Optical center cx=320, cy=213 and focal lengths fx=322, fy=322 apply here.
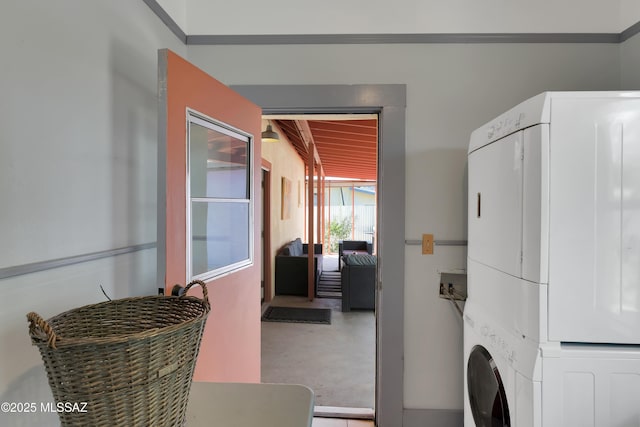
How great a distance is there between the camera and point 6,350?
862mm

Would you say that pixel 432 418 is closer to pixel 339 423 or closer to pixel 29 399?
pixel 339 423

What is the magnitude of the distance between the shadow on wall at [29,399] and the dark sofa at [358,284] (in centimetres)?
368

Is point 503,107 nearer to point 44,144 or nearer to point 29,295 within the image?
point 44,144

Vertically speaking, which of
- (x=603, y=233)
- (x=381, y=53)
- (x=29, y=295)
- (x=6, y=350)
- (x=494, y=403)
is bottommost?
(x=494, y=403)

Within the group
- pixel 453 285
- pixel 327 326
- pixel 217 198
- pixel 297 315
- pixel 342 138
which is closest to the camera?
pixel 217 198

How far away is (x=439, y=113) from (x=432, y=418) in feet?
5.75

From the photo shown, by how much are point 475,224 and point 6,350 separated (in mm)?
1688

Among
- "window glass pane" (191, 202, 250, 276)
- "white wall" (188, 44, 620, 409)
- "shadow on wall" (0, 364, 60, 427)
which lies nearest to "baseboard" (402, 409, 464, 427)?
"white wall" (188, 44, 620, 409)

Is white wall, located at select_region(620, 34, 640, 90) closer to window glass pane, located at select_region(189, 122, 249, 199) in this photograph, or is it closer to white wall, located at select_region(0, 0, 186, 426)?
window glass pane, located at select_region(189, 122, 249, 199)

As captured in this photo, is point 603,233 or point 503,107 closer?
point 603,233

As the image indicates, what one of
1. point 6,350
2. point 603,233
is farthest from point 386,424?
point 6,350

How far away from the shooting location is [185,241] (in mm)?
1335

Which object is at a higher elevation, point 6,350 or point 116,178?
point 116,178

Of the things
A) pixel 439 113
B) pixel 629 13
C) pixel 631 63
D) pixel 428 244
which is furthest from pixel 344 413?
pixel 629 13
